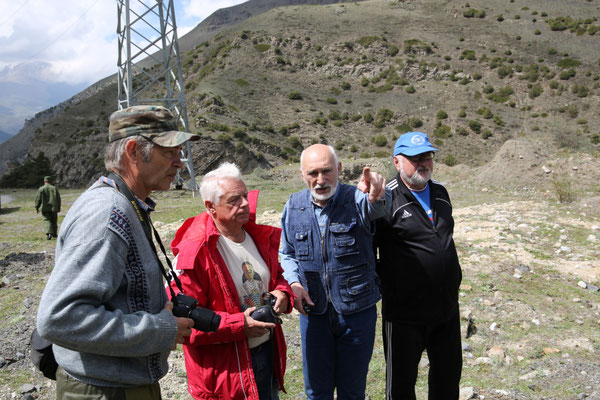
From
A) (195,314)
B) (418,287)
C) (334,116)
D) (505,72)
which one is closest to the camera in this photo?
(195,314)

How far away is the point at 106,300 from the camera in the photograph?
1.45 meters

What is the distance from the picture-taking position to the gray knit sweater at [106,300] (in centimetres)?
136

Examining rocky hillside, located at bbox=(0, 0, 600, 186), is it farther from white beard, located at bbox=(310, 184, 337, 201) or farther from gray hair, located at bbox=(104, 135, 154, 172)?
gray hair, located at bbox=(104, 135, 154, 172)

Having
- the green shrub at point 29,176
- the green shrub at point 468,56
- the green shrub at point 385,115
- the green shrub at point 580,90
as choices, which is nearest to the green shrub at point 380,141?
the green shrub at point 385,115

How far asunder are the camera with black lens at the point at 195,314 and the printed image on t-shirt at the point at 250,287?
354mm

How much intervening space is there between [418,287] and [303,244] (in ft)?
2.63

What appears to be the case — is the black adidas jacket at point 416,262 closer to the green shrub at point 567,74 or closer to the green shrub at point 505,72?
the green shrub at point 505,72

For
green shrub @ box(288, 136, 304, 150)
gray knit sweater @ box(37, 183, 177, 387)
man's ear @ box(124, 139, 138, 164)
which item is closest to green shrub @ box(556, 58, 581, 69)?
green shrub @ box(288, 136, 304, 150)

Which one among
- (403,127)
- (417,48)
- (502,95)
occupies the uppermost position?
(417,48)

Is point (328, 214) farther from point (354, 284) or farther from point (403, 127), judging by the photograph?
point (403, 127)

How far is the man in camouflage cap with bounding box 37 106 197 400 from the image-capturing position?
1367 millimetres

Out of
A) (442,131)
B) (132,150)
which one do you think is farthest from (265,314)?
(442,131)

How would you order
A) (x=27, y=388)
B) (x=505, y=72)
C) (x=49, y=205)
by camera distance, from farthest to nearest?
(x=505, y=72)
(x=49, y=205)
(x=27, y=388)

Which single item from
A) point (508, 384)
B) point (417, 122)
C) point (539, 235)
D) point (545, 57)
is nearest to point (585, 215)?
point (539, 235)
